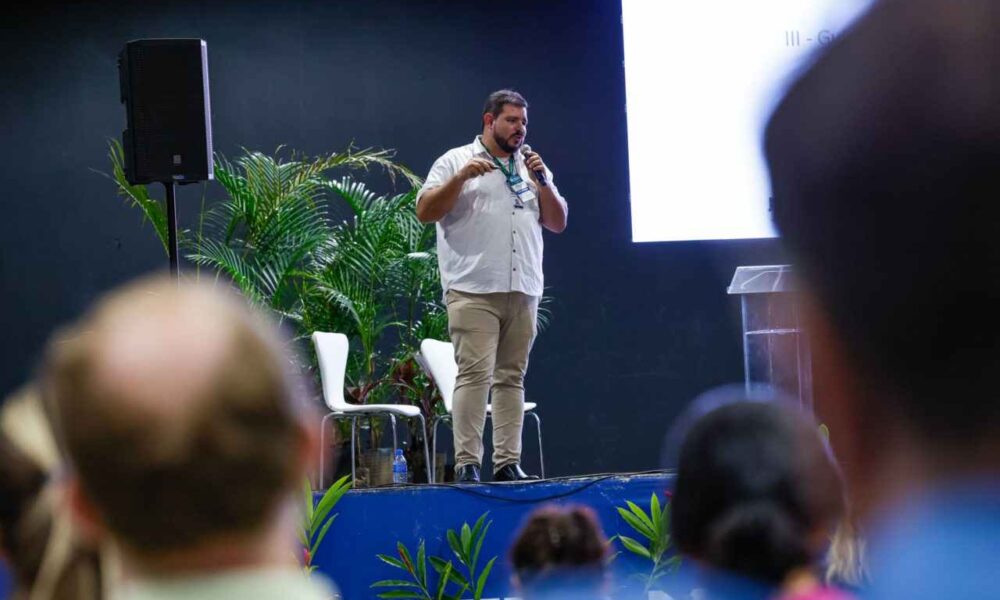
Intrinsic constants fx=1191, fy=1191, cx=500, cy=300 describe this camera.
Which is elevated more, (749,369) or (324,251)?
(324,251)

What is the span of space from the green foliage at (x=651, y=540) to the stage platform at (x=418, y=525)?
0.05 meters

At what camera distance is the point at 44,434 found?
542mm

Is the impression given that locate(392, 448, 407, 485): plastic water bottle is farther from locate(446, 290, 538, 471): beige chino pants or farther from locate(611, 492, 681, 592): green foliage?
locate(611, 492, 681, 592): green foliage

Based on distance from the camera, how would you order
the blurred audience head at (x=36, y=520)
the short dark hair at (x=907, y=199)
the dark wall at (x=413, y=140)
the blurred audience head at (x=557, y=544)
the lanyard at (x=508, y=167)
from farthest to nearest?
1. the dark wall at (x=413, y=140)
2. the lanyard at (x=508, y=167)
3. the blurred audience head at (x=557, y=544)
4. the blurred audience head at (x=36, y=520)
5. the short dark hair at (x=907, y=199)

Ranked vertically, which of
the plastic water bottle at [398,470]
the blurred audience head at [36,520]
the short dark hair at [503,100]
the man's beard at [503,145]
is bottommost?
the plastic water bottle at [398,470]

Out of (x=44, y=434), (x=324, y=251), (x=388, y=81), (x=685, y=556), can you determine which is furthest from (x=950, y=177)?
(x=388, y=81)

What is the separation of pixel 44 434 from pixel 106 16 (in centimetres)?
684

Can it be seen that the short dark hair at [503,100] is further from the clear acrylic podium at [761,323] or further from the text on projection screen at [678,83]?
the text on projection screen at [678,83]

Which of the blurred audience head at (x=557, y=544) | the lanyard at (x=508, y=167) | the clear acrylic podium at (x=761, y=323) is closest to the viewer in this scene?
the blurred audience head at (x=557, y=544)

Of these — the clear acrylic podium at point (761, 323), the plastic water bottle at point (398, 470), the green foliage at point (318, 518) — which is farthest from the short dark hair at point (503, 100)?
the plastic water bottle at point (398, 470)

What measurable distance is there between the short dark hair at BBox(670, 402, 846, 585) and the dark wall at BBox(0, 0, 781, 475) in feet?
21.1

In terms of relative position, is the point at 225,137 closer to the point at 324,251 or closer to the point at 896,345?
the point at 324,251

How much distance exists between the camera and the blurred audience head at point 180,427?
0.39 m

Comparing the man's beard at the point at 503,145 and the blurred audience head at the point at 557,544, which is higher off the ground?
the man's beard at the point at 503,145
